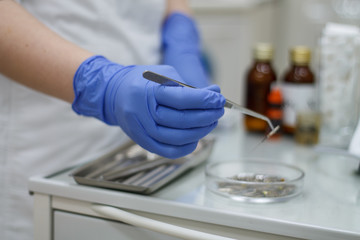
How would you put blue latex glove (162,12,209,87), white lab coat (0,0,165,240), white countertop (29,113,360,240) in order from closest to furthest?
white countertop (29,113,360,240)
white lab coat (0,0,165,240)
blue latex glove (162,12,209,87)

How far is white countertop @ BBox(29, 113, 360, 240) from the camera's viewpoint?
0.53 m

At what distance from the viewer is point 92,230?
65cm

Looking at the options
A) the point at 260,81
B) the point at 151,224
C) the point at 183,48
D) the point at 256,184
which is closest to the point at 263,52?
the point at 260,81

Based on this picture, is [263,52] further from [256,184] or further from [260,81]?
[256,184]

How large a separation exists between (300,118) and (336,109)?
0.09 meters

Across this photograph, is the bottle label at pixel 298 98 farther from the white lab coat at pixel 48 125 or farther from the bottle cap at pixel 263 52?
the white lab coat at pixel 48 125

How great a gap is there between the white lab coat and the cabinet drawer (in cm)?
20

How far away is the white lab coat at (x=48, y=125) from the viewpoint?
2.81 ft

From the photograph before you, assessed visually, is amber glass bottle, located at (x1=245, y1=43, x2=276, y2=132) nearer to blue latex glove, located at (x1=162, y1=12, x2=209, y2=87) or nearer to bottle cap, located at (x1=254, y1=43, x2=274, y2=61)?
bottle cap, located at (x1=254, y1=43, x2=274, y2=61)

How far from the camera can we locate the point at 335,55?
3.02 ft

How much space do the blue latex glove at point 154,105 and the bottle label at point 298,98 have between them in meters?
0.48

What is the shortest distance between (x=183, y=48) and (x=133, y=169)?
464 mm

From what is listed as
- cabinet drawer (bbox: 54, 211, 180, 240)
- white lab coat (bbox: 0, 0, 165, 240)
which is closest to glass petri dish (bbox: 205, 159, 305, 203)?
cabinet drawer (bbox: 54, 211, 180, 240)

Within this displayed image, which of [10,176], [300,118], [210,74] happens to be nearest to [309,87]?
[300,118]
